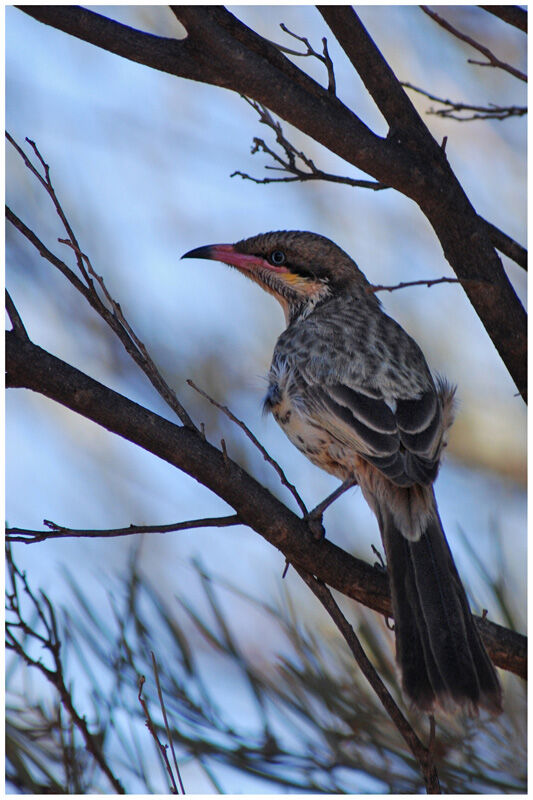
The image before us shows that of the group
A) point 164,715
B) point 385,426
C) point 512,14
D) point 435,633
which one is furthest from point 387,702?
point 512,14

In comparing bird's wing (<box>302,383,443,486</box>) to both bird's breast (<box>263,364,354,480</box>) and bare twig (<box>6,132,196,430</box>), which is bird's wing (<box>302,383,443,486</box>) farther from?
bare twig (<box>6,132,196,430</box>)

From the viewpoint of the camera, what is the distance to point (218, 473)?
116 inches

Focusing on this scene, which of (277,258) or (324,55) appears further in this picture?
(277,258)

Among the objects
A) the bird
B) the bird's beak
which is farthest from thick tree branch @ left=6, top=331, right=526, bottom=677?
the bird's beak

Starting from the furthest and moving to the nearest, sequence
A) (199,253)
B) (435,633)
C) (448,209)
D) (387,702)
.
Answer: (199,253), (448,209), (435,633), (387,702)

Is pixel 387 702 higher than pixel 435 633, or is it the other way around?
pixel 435 633

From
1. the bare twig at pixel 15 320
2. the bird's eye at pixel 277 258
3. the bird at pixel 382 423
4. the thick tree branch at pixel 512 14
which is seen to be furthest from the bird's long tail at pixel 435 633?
the bird's eye at pixel 277 258

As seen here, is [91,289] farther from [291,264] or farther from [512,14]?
[291,264]

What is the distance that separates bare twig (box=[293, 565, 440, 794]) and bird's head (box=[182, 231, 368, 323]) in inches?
81.6

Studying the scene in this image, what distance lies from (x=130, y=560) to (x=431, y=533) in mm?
992

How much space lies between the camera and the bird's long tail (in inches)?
116

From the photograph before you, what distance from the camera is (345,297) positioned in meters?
4.85

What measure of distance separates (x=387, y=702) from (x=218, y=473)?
2.51 ft

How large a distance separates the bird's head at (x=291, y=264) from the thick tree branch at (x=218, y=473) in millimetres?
1869
